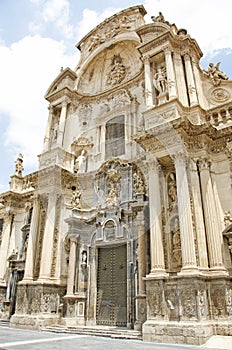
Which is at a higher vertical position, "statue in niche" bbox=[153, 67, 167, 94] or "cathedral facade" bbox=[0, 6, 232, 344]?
"statue in niche" bbox=[153, 67, 167, 94]

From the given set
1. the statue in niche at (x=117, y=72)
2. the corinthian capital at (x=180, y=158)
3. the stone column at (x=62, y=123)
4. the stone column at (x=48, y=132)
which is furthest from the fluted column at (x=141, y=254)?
the statue in niche at (x=117, y=72)

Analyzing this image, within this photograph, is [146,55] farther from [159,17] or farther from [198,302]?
[198,302]

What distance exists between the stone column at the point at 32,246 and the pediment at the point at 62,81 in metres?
7.78

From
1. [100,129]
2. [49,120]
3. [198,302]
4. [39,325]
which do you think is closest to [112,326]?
[39,325]

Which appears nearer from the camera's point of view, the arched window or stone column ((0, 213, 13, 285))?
the arched window

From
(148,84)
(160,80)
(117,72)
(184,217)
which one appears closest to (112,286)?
(184,217)

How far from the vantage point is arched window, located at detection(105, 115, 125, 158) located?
1573cm

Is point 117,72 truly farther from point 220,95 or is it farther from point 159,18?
point 220,95

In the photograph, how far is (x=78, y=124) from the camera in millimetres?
17938

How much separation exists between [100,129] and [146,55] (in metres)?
4.72

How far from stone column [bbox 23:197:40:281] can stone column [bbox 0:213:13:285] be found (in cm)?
385

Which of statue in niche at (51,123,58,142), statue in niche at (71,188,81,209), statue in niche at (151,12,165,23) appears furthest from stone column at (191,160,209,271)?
statue in niche at (51,123,58,142)

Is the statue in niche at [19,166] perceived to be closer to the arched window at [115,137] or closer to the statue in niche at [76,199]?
the statue in niche at [76,199]

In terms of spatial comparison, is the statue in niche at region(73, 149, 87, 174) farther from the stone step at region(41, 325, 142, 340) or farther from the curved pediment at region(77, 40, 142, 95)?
the stone step at region(41, 325, 142, 340)
